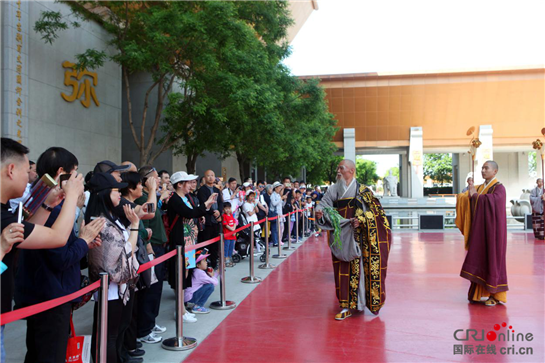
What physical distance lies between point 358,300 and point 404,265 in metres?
4.28

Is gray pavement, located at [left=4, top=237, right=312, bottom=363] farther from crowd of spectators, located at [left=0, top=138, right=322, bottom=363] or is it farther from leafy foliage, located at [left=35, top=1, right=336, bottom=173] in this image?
leafy foliage, located at [left=35, top=1, right=336, bottom=173]

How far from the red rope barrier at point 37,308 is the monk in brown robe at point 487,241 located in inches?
203

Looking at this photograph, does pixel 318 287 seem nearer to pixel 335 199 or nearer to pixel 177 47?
pixel 335 199

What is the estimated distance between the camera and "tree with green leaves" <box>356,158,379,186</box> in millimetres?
88500

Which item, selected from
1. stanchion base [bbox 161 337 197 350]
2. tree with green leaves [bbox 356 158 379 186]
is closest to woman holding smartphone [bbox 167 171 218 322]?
stanchion base [bbox 161 337 197 350]

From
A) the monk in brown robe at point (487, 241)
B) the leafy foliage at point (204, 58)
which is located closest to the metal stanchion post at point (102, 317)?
the monk in brown robe at point (487, 241)

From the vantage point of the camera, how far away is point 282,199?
12.2 m

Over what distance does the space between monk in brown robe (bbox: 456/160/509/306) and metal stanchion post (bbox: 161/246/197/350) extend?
13.2 feet

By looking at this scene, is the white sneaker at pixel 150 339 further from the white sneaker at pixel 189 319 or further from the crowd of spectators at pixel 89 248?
the white sneaker at pixel 189 319

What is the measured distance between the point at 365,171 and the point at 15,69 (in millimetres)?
82899

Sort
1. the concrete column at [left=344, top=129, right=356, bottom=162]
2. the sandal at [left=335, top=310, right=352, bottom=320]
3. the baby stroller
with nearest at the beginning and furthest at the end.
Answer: the sandal at [left=335, top=310, right=352, bottom=320]
the baby stroller
the concrete column at [left=344, top=129, right=356, bottom=162]

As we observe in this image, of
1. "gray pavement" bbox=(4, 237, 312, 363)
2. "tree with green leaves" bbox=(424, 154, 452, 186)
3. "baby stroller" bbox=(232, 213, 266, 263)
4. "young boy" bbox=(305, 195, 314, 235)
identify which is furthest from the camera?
"tree with green leaves" bbox=(424, 154, 452, 186)

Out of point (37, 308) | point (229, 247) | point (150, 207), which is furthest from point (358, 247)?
point (229, 247)

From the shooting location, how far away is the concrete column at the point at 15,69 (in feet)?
37.5
